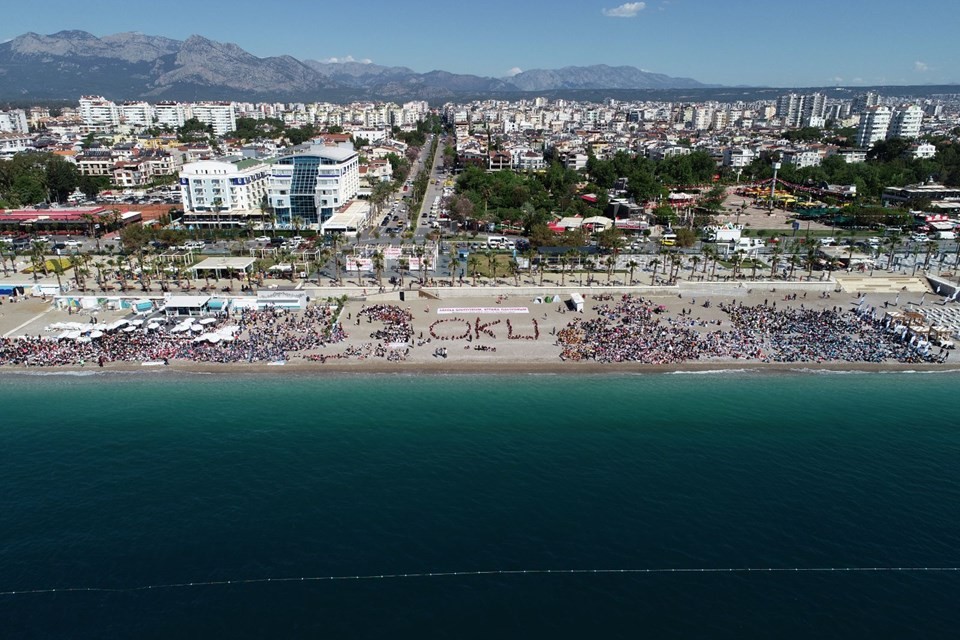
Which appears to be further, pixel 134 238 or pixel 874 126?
pixel 874 126

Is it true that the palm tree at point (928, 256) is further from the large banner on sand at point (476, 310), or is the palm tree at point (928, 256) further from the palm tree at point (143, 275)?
the palm tree at point (143, 275)

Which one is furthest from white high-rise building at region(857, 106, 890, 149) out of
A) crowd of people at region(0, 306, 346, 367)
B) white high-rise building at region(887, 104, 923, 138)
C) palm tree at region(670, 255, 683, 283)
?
crowd of people at region(0, 306, 346, 367)

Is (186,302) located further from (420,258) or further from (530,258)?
(530,258)

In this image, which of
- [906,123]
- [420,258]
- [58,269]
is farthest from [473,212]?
[906,123]

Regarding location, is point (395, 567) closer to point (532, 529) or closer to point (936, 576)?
point (532, 529)

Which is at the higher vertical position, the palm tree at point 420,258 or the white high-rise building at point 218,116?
the white high-rise building at point 218,116

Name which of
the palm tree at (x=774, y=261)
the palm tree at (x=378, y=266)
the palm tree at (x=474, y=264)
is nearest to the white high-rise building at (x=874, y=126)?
the palm tree at (x=774, y=261)

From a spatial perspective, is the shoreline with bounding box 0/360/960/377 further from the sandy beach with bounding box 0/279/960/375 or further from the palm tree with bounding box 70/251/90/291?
the palm tree with bounding box 70/251/90/291
